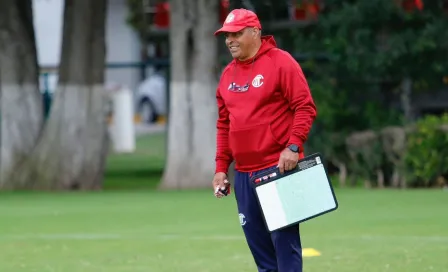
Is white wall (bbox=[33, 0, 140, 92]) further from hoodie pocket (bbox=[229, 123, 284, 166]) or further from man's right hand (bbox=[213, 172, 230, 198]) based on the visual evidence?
hoodie pocket (bbox=[229, 123, 284, 166])

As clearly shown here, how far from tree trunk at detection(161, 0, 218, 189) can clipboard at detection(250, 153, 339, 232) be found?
1401 centimetres

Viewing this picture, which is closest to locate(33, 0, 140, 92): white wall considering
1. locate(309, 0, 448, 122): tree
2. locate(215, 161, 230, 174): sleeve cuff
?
locate(309, 0, 448, 122): tree

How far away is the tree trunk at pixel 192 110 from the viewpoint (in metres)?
22.2

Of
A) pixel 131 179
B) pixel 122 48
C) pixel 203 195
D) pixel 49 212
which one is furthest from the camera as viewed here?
pixel 122 48

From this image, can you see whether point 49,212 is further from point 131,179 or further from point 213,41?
point 131,179

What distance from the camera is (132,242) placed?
13.7 metres

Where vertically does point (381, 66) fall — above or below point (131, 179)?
above

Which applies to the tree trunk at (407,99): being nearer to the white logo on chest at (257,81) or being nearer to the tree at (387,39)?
the tree at (387,39)

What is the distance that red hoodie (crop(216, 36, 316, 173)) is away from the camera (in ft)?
27.1

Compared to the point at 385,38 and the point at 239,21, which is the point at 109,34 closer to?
the point at 385,38

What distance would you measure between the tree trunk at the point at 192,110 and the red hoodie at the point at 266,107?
13741 millimetres

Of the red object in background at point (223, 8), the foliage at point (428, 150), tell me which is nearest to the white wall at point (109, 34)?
the red object in background at point (223, 8)

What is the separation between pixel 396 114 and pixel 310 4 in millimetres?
2454

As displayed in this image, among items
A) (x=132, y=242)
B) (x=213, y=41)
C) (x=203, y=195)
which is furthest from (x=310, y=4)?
(x=132, y=242)
